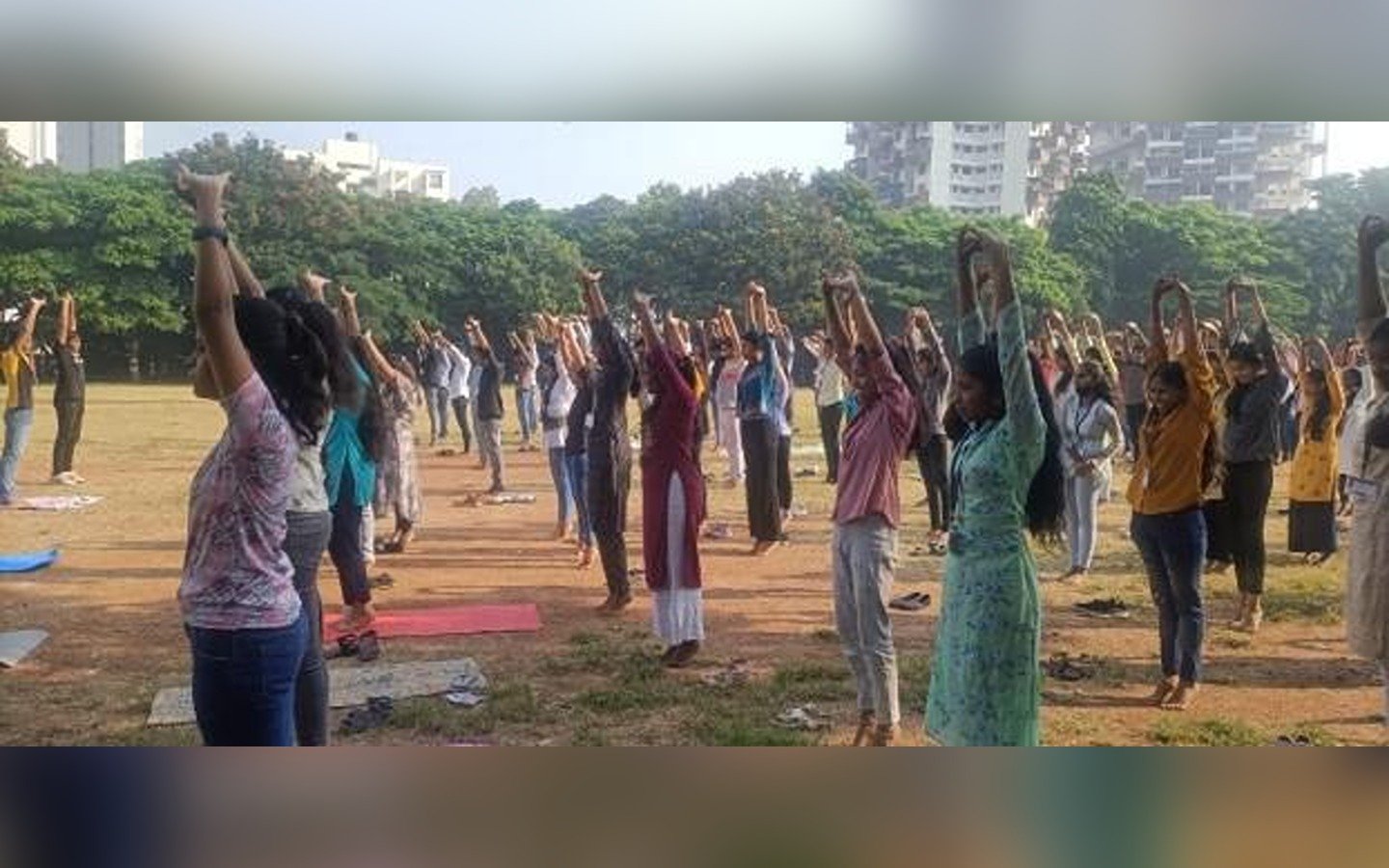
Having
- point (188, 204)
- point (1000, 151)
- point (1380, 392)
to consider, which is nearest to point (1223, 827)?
point (1380, 392)

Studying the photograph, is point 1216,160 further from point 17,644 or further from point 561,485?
point 17,644

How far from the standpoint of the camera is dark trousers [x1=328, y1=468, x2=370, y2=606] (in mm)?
3115

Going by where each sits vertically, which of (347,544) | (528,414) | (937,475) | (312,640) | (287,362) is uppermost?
(287,362)

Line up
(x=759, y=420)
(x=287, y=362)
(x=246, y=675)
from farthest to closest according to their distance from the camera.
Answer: (x=759, y=420), (x=287, y=362), (x=246, y=675)

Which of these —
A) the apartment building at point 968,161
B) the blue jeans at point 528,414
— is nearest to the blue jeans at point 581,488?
the blue jeans at point 528,414

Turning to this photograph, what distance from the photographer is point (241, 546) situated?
249 cm

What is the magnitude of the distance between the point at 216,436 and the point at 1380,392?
272 centimetres

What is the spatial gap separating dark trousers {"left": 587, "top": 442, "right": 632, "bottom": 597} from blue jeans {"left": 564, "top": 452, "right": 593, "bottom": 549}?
11mm

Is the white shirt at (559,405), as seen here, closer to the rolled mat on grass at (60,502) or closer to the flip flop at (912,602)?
the flip flop at (912,602)

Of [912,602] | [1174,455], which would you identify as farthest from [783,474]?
[1174,455]

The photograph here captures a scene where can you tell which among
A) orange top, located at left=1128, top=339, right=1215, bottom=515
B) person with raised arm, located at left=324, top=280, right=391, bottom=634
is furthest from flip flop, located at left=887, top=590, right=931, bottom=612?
person with raised arm, located at left=324, top=280, right=391, bottom=634

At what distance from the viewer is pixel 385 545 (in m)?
3.19

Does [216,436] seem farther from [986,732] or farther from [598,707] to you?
[986,732]

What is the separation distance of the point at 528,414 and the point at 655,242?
21.9 inches
